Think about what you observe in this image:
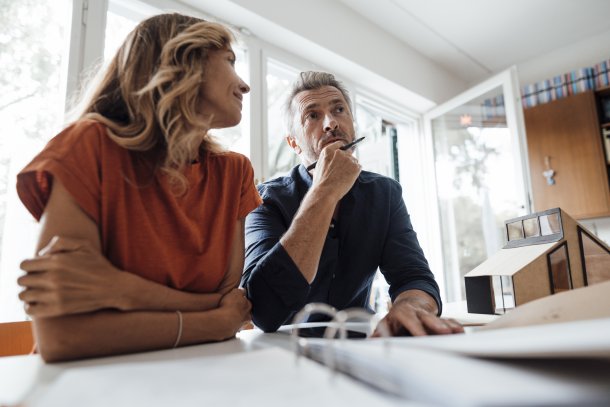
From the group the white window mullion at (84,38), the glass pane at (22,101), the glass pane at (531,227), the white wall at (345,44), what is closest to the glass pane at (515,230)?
the glass pane at (531,227)

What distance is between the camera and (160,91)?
2.49 feet

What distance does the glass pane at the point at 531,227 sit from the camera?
878mm

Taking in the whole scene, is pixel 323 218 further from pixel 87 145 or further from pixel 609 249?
pixel 609 249

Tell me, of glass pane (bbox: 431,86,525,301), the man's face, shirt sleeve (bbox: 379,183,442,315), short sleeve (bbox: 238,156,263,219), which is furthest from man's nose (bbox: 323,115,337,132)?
glass pane (bbox: 431,86,525,301)

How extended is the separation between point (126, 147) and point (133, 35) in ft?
0.84

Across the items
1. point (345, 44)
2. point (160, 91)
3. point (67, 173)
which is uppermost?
point (345, 44)

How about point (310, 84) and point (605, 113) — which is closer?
point (310, 84)

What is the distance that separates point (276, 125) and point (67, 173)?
2.15 meters

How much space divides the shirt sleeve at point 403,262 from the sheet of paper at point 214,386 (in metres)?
0.62

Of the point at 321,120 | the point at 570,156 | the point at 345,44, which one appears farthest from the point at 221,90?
the point at 570,156

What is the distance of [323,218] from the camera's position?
0.89m

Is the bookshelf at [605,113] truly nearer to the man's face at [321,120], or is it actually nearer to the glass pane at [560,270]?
the man's face at [321,120]

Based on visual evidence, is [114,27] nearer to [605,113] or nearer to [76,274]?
[76,274]

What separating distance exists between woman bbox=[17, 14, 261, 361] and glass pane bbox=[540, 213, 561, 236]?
0.60 meters
